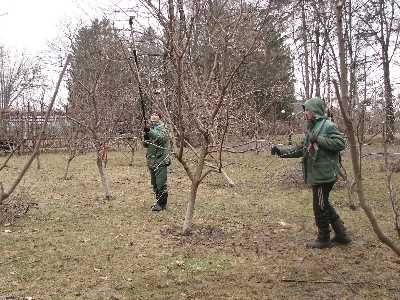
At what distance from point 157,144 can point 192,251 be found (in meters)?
2.52

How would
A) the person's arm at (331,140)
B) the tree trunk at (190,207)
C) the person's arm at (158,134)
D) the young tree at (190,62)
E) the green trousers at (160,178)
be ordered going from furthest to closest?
1. the green trousers at (160,178)
2. the person's arm at (158,134)
3. the tree trunk at (190,207)
4. the young tree at (190,62)
5. the person's arm at (331,140)

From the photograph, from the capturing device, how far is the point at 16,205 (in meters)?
7.68

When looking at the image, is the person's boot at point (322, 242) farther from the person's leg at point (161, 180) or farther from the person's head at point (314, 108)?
the person's leg at point (161, 180)

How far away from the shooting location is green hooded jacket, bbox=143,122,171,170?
742cm

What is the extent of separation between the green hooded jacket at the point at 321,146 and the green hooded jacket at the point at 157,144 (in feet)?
8.39

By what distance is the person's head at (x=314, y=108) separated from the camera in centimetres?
534

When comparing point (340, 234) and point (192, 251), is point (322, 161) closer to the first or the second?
point (340, 234)

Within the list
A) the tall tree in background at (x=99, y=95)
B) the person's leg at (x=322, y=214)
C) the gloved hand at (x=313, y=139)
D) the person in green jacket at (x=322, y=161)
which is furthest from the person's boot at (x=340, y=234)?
the tall tree in background at (x=99, y=95)

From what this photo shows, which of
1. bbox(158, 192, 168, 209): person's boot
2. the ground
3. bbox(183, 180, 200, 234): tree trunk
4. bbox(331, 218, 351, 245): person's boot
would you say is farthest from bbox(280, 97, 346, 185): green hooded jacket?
bbox(158, 192, 168, 209): person's boot

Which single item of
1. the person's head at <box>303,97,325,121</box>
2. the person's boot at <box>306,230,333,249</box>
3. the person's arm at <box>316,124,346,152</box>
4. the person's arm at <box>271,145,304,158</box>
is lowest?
the person's boot at <box>306,230,333,249</box>

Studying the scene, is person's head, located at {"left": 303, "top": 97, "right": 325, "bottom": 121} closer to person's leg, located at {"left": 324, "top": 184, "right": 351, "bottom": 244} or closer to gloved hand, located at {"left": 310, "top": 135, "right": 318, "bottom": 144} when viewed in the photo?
gloved hand, located at {"left": 310, "top": 135, "right": 318, "bottom": 144}

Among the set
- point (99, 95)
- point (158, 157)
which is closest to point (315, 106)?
point (158, 157)

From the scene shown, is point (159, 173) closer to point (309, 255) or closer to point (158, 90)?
point (158, 90)

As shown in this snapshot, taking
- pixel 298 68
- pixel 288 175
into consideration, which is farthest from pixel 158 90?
pixel 298 68
